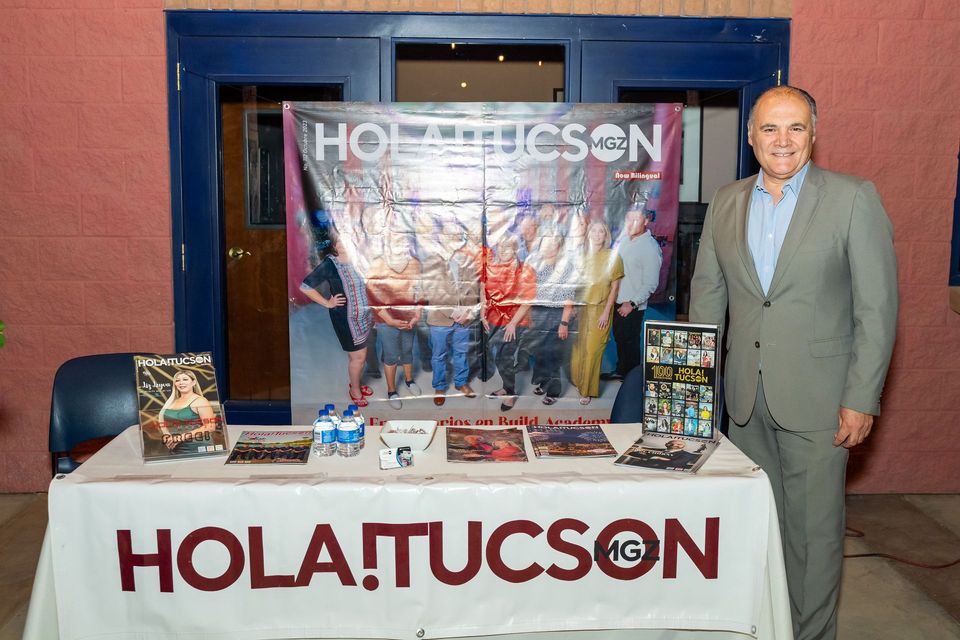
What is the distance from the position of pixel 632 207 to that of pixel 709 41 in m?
0.89

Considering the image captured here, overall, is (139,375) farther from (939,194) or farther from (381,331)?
(939,194)

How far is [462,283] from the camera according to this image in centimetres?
357

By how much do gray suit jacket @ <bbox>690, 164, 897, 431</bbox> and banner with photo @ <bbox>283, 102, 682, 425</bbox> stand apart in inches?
46.2

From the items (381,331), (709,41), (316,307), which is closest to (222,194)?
(316,307)

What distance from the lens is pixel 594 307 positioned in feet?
11.8

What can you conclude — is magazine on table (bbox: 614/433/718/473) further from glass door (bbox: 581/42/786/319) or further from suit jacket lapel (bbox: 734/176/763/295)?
glass door (bbox: 581/42/786/319)

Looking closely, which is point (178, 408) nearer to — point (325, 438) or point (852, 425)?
point (325, 438)

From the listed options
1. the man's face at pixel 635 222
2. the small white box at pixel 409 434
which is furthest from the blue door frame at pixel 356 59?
the small white box at pixel 409 434

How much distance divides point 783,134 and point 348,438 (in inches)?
57.4

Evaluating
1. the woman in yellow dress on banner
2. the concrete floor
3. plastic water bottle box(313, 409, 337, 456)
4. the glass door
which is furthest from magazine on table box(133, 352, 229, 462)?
the glass door

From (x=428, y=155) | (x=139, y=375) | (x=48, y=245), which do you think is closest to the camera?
(x=139, y=375)

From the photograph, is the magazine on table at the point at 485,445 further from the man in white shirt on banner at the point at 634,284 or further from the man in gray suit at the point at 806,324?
the man in white shirt on banner at the point at 634,284

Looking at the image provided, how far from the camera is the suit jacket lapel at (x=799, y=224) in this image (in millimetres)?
2260

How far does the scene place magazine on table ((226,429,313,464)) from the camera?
2.13 meters
